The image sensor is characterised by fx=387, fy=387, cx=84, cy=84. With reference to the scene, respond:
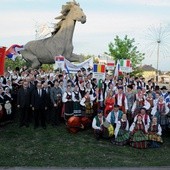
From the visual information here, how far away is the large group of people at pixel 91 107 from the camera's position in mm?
13320

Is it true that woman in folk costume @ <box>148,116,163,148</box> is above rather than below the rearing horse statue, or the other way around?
below

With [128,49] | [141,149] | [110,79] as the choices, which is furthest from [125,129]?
[128,49]

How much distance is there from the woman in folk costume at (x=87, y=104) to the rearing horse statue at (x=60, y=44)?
22.1 feet

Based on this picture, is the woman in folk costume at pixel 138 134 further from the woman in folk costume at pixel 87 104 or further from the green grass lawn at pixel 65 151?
the woman in folk costume at pixel 87 104

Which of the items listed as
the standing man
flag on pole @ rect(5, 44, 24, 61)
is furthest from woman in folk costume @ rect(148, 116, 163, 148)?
flag on pole @ rect(5, 44, 24, 61)

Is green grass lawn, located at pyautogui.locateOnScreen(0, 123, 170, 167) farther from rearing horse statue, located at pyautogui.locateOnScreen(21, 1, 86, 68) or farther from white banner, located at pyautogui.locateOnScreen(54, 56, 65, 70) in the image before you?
rearing horse statue, located at pyautogui.locateOnScreen(21, 1, 86, 68)

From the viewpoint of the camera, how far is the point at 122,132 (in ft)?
43.4

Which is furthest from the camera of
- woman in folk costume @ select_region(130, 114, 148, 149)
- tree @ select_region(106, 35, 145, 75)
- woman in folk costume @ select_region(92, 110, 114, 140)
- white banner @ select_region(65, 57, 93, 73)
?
tree @ select_region(106, 35, 145, 75)

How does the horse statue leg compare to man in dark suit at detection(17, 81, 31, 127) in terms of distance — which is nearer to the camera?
man in dark suit at detection(17, 81, 31, 127)

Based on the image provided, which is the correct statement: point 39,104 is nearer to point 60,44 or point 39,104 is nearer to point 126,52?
point 60,44

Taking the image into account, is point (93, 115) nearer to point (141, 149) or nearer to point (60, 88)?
point (60, 88)

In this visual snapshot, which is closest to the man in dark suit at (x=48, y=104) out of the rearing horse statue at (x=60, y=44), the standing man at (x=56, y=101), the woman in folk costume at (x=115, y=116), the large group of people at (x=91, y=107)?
the large group of people at (x=91, y=107)

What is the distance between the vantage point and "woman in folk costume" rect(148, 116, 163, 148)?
43.2 feet

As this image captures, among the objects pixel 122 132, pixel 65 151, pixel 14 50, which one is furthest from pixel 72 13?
pixel 65 151
